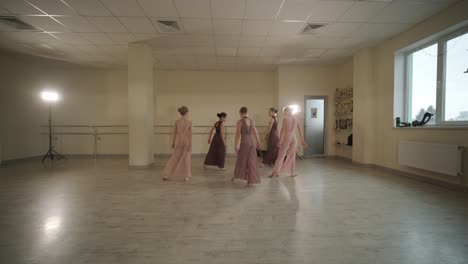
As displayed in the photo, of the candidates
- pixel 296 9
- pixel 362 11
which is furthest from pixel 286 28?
pixel 362 11

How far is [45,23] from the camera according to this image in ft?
16.1

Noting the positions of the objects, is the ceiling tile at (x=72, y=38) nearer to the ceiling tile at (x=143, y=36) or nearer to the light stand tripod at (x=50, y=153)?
the ceiling tile at (x=143, y=36)

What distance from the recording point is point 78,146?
8.62 metres

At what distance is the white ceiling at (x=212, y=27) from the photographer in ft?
13.6

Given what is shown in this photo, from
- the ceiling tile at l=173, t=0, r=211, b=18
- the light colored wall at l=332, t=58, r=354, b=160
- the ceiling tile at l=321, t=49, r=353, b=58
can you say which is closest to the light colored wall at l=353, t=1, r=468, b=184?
the ceiling tile at l=321, t=49, r=353, b=58

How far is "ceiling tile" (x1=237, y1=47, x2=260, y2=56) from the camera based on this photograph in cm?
→ 645

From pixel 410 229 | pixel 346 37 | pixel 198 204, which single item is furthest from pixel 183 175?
pixel 346 37

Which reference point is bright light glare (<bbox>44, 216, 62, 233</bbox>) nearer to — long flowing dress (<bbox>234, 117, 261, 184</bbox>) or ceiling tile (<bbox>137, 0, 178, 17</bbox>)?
long flowing dress (<bbox>234, 117, 261, 184</bbox>)

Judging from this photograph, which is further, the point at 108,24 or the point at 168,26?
the point at 168,26

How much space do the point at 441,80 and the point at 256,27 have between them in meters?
3.94

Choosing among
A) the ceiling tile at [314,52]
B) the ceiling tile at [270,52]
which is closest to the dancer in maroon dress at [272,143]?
the ceiling tile at [270,52]

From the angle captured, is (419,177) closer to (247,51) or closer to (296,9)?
(296,9)

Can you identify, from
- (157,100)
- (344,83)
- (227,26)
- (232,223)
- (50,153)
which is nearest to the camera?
(232,223)

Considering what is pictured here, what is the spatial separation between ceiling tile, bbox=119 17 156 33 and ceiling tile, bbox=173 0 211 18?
902 millimetres
